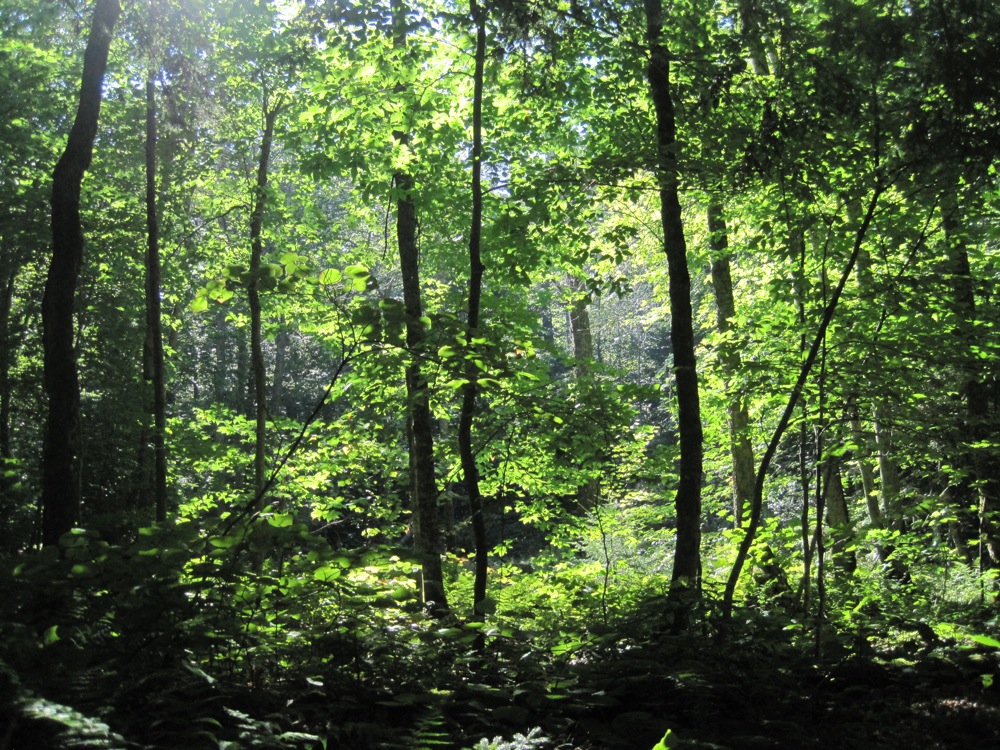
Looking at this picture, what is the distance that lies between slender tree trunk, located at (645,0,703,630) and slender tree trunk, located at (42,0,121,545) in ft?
19.4

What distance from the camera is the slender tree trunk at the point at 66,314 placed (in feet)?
23.6

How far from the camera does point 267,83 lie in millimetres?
12992

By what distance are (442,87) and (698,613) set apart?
608 centimetres

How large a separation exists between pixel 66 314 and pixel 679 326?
6194 mm

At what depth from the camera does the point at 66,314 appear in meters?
7.59

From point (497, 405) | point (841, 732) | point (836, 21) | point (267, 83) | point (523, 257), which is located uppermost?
point (267, 83)

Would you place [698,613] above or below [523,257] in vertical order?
below

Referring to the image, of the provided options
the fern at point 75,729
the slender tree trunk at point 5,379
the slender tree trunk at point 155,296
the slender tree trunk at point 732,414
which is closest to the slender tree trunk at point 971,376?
the slender tree trunk at point 732,414

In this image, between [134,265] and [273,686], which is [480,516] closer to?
[273,686]

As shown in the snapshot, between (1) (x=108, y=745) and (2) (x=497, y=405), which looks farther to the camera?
(2) (x=497, y=405)

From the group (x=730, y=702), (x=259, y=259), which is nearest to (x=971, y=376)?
(x=730, y=702)

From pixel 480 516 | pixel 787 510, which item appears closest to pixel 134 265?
pixel 480 516

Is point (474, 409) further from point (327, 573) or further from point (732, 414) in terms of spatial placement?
point (732, 414)

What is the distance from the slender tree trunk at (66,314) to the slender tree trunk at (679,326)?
233 inches
